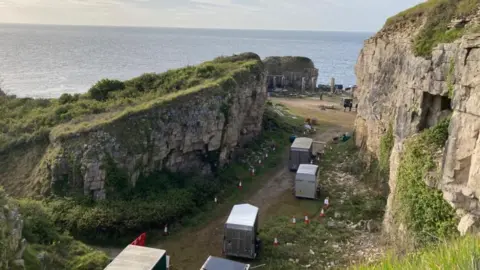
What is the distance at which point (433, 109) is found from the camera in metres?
19.9

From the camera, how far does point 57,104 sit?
107ft

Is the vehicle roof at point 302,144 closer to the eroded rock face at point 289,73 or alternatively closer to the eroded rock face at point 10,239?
the eroded rock face at point 10,239

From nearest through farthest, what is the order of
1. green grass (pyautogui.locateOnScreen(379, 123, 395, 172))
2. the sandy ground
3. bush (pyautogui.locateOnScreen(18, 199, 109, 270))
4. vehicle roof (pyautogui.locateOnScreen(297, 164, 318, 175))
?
bush (pyautogui.locateOnScreen(18, 199, 109, 270))
the sandy ground
green grass (pyautogui.locateOnScreen(379, 123, 395, 172))
vehicle roof (pyautogui.locateOnScreen(297, 164, 318, 175))

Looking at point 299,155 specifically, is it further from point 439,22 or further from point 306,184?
point 439,22

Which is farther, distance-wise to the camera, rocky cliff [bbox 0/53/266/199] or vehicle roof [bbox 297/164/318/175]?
vehicle roof [bbox 297/164/318/175]

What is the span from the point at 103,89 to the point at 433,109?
26198mm

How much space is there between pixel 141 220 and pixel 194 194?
4606mm

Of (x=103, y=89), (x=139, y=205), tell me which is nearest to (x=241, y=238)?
(x=139, y=205)

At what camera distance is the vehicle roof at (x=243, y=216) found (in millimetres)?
19844

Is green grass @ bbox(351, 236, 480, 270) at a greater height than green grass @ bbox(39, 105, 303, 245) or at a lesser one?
greater

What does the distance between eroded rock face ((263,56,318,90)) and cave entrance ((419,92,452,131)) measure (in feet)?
168

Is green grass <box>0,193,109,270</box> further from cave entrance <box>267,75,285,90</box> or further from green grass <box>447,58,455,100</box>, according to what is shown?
cave entrance <box>267,75,285,90</box>

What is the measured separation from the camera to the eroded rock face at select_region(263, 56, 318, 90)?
233ft

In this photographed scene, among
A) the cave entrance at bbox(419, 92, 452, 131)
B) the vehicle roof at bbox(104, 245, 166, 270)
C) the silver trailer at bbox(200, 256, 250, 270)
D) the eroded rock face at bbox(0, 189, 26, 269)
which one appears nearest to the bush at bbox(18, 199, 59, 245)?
the eroded rock face at bbox(0, 189, 26, 269)
